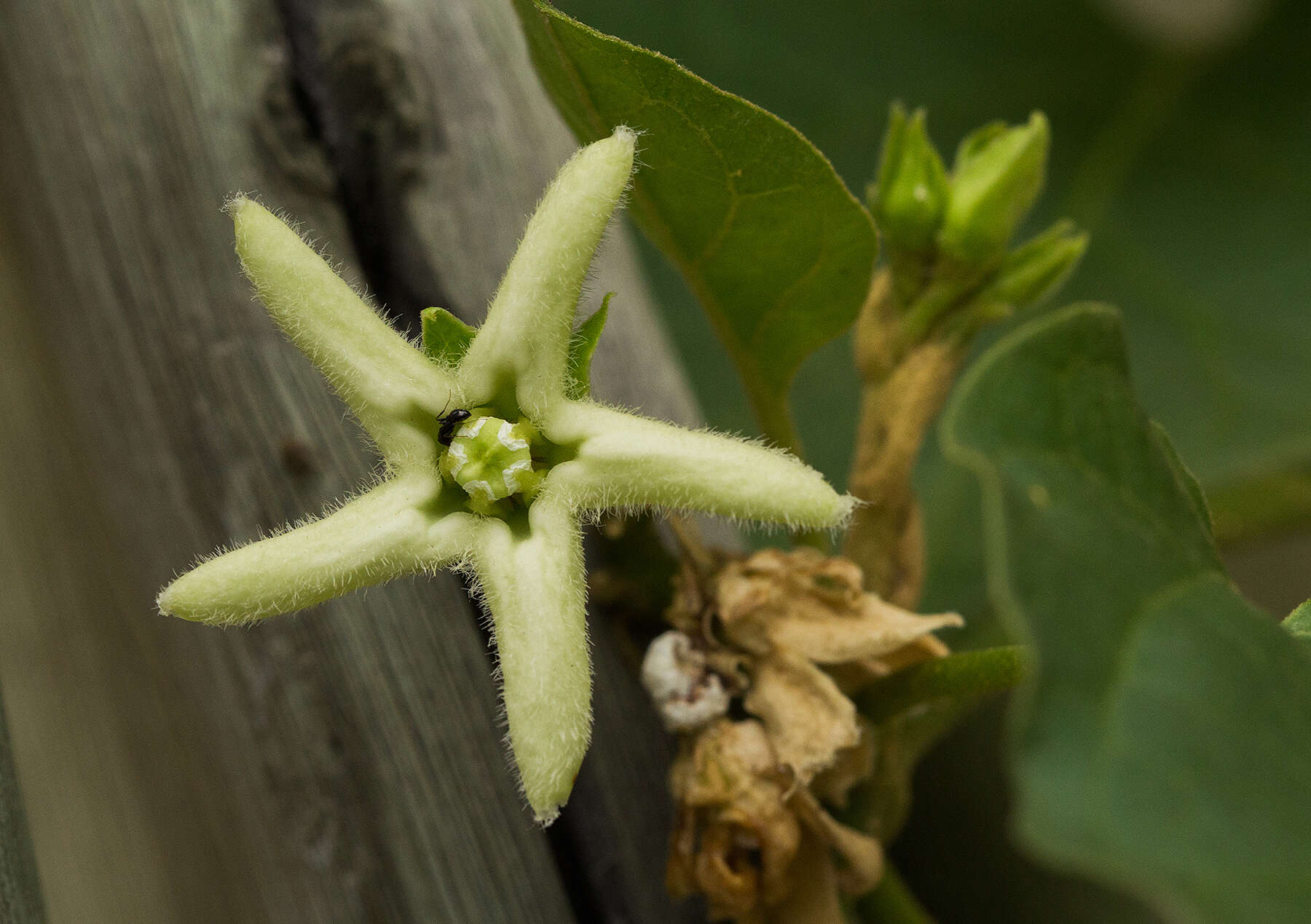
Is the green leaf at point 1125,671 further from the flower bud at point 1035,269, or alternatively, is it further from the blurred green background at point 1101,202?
the blurred green background at point 1101,202

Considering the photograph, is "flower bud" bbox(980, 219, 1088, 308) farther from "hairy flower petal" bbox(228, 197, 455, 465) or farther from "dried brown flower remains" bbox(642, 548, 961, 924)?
"hairy flower petal" bbox(228, 197, 455, 465)

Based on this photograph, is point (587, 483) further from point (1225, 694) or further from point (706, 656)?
point (1225, 694)

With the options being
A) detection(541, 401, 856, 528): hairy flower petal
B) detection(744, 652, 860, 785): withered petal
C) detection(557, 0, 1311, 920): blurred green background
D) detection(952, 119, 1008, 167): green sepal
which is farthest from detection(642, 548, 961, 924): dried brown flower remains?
detection(557, 0, 1311, 920): blurred green background

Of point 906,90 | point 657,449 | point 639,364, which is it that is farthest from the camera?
point 906,90

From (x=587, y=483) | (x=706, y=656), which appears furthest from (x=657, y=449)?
(x=706, y=656)

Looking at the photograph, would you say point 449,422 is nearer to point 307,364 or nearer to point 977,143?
point 307,364

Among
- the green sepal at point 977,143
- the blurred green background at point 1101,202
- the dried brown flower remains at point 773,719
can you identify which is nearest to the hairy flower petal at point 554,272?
the dried brown flower remains at point 773,719

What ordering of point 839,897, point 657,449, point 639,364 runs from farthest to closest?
1. point 639,364
2. point 839,897
3. point 657,449
